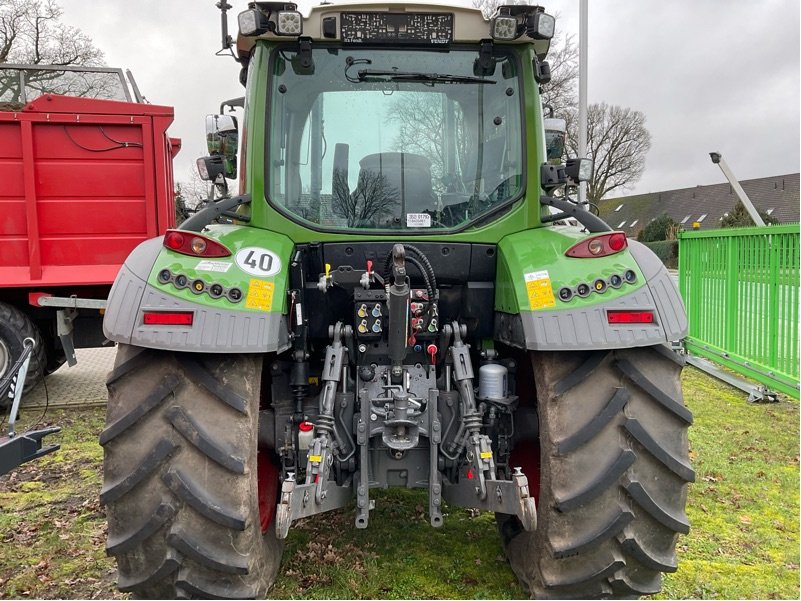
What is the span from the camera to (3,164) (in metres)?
6.18

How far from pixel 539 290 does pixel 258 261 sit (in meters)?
1.18

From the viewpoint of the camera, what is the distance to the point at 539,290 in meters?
2.61

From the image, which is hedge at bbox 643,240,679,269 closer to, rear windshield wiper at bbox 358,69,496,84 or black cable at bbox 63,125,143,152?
black cable at bbox 63,125,143,152

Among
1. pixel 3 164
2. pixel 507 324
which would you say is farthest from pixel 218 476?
pixel 3 164

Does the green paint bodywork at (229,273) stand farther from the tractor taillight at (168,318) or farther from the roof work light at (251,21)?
the roof work light at (251,21)

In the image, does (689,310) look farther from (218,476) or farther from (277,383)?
(218,476)

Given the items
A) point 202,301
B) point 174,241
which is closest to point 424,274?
point 202,301

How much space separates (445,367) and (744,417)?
4523mm

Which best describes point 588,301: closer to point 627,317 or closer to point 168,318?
point 627,317

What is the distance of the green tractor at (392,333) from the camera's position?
7.96 ft

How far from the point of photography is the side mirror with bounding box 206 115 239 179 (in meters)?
3.61

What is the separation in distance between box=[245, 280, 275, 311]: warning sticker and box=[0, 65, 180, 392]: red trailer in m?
4.35

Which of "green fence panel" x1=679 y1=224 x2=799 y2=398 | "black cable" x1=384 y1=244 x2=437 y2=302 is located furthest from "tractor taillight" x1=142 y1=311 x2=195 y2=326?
"green fence panel" x1=679 y1=224 x2=799 y2=398

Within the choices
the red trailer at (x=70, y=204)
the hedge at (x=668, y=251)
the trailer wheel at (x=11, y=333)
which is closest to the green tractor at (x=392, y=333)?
the red trailer at (x=70, y=204)
